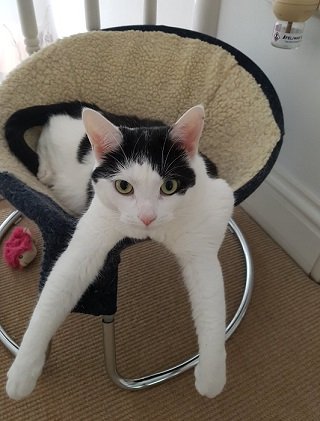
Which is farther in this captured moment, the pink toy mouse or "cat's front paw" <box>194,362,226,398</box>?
the pink toy mouse

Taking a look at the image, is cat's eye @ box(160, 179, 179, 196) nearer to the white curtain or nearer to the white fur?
the white fur

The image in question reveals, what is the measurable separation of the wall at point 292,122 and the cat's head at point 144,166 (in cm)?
59

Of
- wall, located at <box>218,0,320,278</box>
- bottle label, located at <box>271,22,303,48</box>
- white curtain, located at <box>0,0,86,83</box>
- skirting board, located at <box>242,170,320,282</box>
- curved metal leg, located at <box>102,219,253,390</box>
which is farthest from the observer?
white curtain, located at <box>0,0,86,83</box>

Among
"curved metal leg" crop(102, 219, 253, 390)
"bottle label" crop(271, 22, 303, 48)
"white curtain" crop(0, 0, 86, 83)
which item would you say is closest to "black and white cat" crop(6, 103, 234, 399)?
"curved metal leg" crop(102, 219, 253, 390)

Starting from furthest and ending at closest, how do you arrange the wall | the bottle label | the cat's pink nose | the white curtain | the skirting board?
the white curtain < the skirting board < the wall < the bottle label < the cat's pink nose

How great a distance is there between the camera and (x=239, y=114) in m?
1.10

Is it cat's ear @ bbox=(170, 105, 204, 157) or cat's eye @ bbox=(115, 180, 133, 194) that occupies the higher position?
cat's ear @ bbox=(170, 105, 204, 157)

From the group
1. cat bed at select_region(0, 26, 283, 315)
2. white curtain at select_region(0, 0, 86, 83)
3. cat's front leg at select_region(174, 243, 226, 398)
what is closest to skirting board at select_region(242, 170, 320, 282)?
cat bed at select_region(0, 26, 283, 315)

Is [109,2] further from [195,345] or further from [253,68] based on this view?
[195,345]

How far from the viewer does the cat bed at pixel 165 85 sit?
40.5 inches

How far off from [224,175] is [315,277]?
1.63 feet

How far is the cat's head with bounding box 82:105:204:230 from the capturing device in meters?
0.68

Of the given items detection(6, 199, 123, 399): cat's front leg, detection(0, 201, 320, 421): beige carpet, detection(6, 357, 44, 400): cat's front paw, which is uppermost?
detection(6, 199, 123, 399): cat's front leg

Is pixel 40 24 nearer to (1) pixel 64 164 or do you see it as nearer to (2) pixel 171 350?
(1) pixel 64 164
